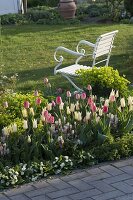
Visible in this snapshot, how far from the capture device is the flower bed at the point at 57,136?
5.62 metres

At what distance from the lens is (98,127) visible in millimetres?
6168

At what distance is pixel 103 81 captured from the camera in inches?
290

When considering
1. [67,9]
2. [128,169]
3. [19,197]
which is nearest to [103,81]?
[128,169]

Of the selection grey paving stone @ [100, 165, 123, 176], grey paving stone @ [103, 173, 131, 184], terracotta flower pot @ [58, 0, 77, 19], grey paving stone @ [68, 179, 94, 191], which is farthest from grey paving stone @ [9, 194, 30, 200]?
terracotta flower pot @ [58, 0, 77, 19]

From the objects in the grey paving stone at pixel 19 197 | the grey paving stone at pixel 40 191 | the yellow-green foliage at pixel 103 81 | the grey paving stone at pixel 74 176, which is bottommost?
the grey paving stone at pixel 74 176

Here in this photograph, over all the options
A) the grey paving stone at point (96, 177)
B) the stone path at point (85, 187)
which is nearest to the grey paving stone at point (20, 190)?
the stone path at point (85, 187)

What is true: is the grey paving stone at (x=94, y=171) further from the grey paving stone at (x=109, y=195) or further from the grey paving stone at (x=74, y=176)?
the grey paving stone at (x=109, y=195)

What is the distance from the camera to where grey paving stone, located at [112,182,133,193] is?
5207 mm

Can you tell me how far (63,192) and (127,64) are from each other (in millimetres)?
5774

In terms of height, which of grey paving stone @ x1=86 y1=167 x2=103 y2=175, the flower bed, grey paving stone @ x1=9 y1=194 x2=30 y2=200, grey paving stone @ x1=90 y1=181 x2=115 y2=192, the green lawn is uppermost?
the flower bed

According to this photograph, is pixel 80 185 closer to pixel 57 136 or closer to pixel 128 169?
pixel 128 169

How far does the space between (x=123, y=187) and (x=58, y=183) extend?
64 centimetres

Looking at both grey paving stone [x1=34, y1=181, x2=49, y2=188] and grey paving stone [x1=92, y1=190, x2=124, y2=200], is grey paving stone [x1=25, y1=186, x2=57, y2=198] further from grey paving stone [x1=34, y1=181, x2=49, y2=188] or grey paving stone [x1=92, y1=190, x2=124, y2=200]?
grey paving stone [x1=92, y1=190, x2=124, y2=200]

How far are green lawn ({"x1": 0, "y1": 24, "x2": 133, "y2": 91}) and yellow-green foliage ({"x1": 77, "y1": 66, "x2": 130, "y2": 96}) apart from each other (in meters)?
1.88
